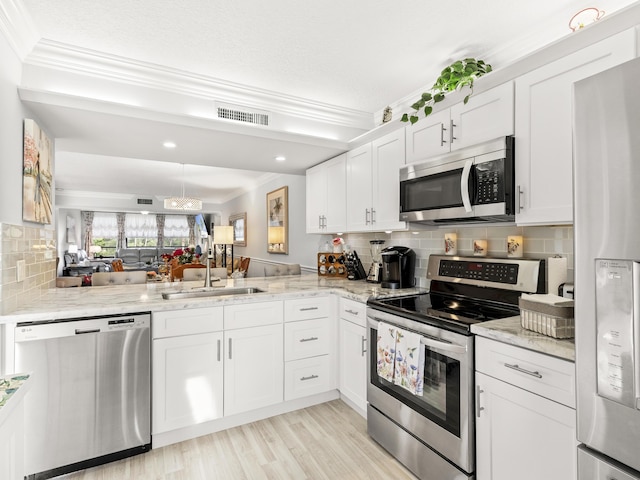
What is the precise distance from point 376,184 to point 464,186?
0.93 metres

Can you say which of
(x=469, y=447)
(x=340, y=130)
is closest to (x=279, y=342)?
(x=469, y=447)

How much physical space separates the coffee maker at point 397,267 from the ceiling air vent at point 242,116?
1489mm

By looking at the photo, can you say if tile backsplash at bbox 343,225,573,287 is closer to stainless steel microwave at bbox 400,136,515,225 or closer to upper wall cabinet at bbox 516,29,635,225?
stainless steel microwave at bbox 400,136,515,225

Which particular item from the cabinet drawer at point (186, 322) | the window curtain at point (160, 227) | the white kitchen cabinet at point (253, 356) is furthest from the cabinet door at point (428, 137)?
the window curtain at point (160, 227)

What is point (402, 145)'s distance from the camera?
97.8 inches

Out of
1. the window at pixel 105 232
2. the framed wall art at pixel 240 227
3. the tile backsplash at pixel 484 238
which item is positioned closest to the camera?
the tile backsplash at pixel 484 238

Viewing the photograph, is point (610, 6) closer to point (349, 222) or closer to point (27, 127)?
point (349, 222)

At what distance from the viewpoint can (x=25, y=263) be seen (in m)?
2.08

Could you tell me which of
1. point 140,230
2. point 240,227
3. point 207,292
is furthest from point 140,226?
point 207,292

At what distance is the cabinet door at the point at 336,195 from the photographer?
3.19 m

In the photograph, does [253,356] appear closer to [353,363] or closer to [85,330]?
[353,363]

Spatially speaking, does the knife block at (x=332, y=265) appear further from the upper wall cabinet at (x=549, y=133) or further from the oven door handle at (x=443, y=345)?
the upper wall cabinet at (x=549, y=133)

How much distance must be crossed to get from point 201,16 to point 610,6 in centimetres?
212

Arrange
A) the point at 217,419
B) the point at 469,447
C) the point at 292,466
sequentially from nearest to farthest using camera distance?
the point at 469,447
the point at 292,466
the point at 217,419
